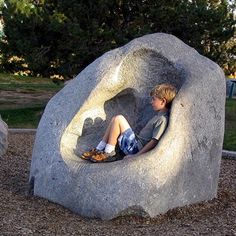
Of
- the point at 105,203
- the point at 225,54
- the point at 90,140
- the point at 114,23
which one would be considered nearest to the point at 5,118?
the point at 114,23

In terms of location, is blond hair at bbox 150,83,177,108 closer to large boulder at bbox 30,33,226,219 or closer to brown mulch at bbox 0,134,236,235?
large boulder at bbox 30,33,226,219

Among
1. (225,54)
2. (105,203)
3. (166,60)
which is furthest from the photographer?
(225,54)

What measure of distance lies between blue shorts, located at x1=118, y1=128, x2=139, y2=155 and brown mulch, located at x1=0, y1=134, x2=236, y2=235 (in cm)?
76

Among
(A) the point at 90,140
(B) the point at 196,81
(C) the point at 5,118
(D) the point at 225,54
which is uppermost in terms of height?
(B) the point at 196,81

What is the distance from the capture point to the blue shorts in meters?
5.71

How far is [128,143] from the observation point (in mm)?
5730

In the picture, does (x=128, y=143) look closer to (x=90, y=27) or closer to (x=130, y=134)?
(x=130, y=134)

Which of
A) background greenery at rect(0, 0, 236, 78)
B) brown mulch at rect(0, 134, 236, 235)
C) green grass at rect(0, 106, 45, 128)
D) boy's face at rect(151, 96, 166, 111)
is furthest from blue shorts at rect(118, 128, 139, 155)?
green grass at rect(0, 106, 45, 128)

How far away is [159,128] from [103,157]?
24.9 inches

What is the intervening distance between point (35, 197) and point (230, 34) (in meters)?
8.93

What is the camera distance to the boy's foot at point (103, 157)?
18.3 ft

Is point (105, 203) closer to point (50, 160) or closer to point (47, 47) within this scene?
point (50, 160)

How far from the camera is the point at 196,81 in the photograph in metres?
5.86

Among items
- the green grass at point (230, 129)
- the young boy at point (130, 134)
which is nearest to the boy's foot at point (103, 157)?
the young boy at point (130, 134)
